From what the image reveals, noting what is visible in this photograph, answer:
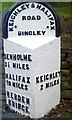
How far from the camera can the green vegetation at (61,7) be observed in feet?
7.77

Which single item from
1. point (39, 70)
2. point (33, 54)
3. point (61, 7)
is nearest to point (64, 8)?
point (61, 7)

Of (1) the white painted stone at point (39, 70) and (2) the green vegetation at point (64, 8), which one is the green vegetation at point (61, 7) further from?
(1) the white painted stone at point (39, 70)

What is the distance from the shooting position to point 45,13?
2.37 meters

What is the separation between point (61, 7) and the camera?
238 centimetres

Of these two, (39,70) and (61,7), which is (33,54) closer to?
(39,70)

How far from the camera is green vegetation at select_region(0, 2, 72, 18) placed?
7.77 feet

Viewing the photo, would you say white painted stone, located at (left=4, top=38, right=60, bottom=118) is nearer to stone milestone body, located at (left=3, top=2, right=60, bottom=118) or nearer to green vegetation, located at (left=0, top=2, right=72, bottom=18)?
stone milestone body, located at (left=3, top=2, right=60, bottom=118)

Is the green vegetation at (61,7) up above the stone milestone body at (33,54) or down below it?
above

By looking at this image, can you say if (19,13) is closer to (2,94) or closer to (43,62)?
Result: (43,62)

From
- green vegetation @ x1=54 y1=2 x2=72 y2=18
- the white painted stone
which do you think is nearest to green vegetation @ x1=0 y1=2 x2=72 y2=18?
green vegetation @ x1=54 y1=2 x2=72 y2=18

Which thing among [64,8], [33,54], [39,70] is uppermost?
[64,8]

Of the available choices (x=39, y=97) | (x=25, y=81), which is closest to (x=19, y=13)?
(x=25, y=81)

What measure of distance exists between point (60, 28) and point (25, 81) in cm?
59

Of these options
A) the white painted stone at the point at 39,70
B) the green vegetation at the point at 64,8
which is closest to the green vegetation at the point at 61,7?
the green vegetation at the point at 64,8
